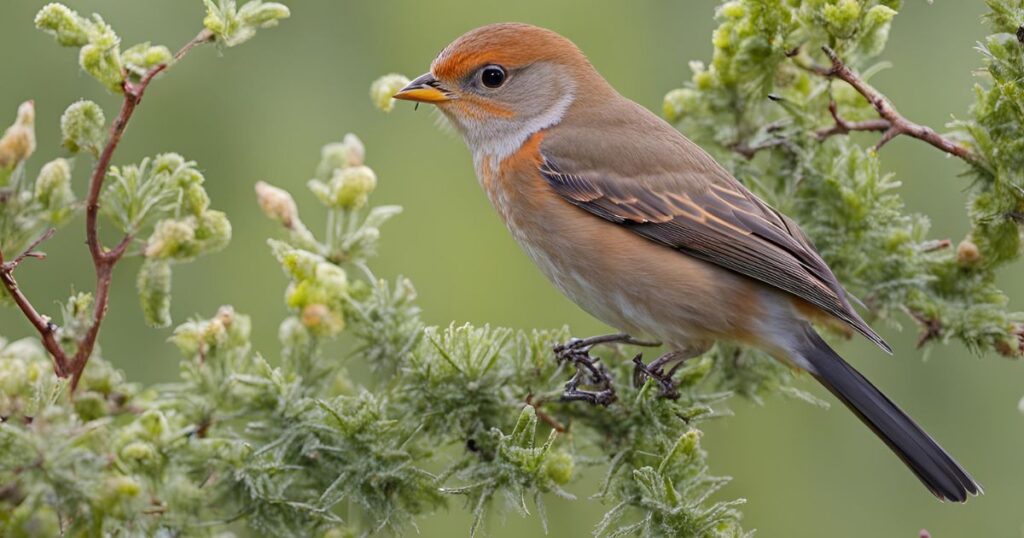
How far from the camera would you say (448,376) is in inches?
125

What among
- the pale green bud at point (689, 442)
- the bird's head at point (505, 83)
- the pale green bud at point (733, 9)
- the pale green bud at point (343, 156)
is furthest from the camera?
the bird's head at point (505, 83)

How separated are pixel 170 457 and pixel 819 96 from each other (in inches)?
89.2

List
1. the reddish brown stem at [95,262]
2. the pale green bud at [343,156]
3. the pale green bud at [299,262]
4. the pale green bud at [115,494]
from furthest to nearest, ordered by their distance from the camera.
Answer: the pale green bud at [343,156] < the pale green bud at [299,262] < the reddish brown stem at [95,262] < the pale green bud at [115,494]

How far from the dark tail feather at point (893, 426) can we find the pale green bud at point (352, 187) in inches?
55.9

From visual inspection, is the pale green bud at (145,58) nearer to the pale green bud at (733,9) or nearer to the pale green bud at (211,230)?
the pale green bud at (211,230)

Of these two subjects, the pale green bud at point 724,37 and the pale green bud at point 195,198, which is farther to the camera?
the pale green bud at point 724,37

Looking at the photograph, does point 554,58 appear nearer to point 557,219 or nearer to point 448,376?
point 557,219

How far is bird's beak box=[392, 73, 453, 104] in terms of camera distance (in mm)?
3854

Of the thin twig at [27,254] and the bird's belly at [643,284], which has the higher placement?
the bird's belly at [643,284]

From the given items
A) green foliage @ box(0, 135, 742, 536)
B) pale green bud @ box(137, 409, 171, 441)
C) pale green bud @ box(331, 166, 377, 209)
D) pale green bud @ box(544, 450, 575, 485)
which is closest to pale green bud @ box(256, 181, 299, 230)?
green foliage @ box(0, 135, 742, 536)

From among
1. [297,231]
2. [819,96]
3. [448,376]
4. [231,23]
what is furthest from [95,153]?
[819,96]

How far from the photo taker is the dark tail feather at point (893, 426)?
3.30m

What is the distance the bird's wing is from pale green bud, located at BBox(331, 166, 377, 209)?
83 centimetres

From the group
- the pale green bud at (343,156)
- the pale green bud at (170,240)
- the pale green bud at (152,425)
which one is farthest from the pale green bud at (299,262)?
the pale green bud at (152,425)
